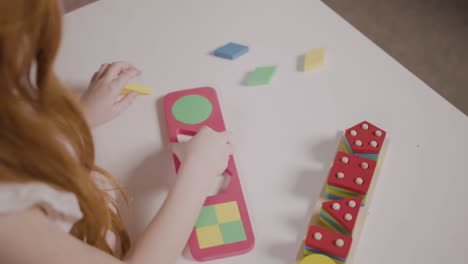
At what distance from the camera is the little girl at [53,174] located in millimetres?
422

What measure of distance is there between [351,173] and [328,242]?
0.11m

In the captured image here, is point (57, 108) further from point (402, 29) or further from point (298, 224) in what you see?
point (402, 29)

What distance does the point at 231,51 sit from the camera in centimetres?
85

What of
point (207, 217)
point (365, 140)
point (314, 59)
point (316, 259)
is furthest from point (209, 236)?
point (314, 59)

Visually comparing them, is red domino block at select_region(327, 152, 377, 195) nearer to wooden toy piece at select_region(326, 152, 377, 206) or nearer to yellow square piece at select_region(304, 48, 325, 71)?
wooden toy piece at select_region(326, 152, 377, 206)

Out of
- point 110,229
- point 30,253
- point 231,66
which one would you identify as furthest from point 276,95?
point 30,253

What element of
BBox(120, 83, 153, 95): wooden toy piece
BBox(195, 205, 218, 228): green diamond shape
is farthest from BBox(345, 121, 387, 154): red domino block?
BBox(120, 83, 153, 95): wooden toy piece

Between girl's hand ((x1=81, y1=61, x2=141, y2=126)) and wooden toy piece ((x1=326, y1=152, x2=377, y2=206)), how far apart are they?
36 centimetres

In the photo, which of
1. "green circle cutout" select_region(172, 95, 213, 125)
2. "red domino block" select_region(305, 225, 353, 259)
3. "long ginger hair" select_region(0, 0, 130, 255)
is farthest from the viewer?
"green circle cutout" select_region(172, 95, 213, 125)

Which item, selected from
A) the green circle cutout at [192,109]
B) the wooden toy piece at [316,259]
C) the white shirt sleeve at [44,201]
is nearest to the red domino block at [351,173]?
the wooden toy piece at [316,259]

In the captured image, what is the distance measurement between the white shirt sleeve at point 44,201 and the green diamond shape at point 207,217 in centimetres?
17

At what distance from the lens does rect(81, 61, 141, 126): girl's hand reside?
786mm

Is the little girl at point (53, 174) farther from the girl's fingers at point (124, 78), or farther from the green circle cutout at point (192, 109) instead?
the girl's fingers at point (124, 78)

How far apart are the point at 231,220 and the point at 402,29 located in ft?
4.78
